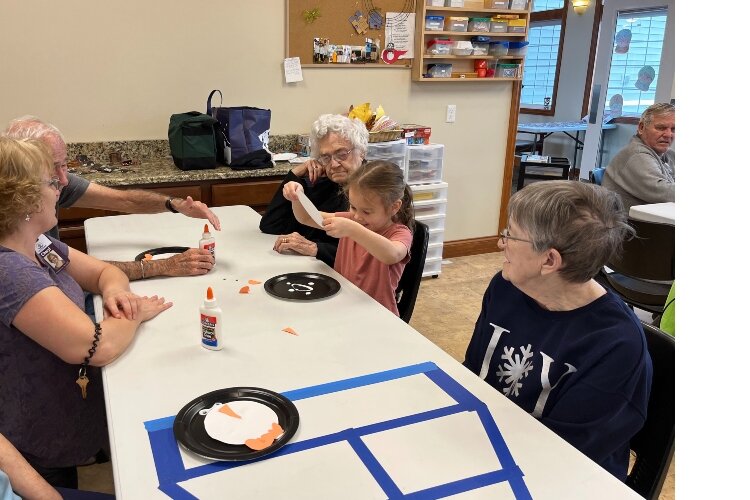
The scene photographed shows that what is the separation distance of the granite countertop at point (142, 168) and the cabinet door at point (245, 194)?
5 centimetres

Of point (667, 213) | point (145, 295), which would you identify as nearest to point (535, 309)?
point (145, 295)

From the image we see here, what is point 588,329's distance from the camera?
130cm

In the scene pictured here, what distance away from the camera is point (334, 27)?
3.87 metres

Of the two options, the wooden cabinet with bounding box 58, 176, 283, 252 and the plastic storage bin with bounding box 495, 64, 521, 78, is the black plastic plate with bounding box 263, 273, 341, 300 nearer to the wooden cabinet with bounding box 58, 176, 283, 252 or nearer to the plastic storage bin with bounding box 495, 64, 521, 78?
the wooden cabinet with bounding box 58, 176, 283, 252

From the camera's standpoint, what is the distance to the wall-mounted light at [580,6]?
720 cm

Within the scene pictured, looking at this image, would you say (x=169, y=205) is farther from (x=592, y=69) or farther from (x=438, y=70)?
(x=592, y=69)

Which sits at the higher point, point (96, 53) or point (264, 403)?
point (96, 53)

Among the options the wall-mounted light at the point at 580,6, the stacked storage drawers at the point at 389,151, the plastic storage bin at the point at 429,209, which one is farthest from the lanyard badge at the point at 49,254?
the wall-mounted light at the point at 580,6

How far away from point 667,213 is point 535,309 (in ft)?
6.26

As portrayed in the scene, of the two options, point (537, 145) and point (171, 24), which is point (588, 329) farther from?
point (537, 145)

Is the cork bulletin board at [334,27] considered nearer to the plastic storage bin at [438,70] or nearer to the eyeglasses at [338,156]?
the plastic storage bin at [438,70]

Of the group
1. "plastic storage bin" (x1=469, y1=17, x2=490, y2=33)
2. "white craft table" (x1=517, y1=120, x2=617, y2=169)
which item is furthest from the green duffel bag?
"white craft table" (x1=517, y1=120, x2=617, y2=169)

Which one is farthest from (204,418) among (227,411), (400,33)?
(400,33)

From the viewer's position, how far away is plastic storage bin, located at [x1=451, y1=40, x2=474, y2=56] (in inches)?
164
